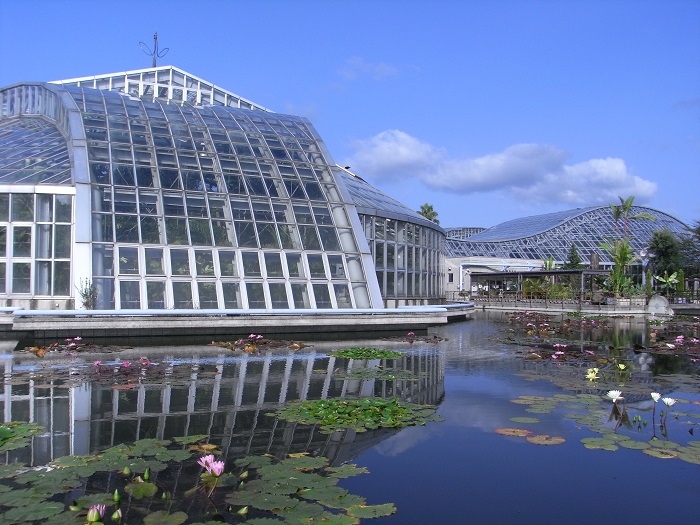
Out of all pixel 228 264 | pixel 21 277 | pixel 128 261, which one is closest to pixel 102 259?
pixel 128 261

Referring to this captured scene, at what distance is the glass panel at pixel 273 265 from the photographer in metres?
26.5

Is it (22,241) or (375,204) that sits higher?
(375,204)

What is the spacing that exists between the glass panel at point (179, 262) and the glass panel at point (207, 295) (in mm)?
825

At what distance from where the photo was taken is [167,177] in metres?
27.7

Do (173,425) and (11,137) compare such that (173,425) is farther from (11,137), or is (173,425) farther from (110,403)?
(11,137)

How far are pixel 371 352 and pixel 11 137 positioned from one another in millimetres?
23933

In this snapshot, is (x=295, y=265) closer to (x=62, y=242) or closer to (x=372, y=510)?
(x=62, y=242)

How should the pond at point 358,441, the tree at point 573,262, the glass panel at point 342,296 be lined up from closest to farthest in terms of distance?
the pond at point 358,441 → the glass panel at point 342,296 → the tree at point 573,262

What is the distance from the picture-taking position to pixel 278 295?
26.0m

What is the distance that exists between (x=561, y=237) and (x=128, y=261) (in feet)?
257

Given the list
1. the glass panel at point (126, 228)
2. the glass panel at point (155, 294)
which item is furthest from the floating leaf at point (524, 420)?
the glass panel at point (126, 228)

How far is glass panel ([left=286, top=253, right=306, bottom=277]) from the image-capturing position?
88.4ft

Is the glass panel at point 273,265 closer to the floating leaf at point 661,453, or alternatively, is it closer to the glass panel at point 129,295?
the glass panel at point 129,295

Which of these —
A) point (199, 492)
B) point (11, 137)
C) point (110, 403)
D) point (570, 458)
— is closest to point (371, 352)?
point (110, 403)
